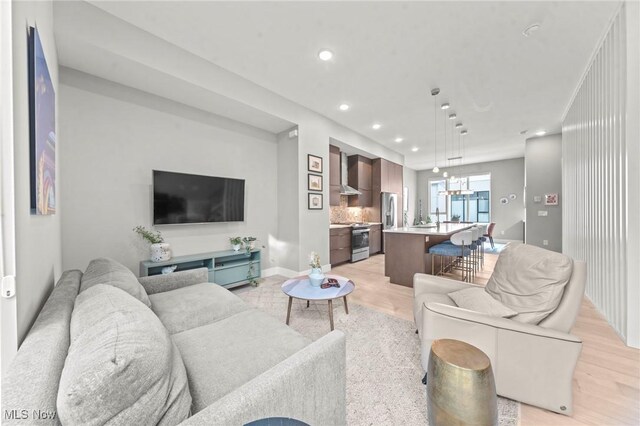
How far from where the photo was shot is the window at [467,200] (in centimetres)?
886

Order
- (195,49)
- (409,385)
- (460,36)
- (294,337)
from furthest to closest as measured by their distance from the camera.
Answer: (195,49), (460,36), (409,385), (294,337)

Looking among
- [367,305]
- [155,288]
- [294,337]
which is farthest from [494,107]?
[155,288]

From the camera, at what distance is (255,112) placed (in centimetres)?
359

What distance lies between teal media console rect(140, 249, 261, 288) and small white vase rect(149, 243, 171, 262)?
6 cm

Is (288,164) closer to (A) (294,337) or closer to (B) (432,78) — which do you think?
(B) (432,78)

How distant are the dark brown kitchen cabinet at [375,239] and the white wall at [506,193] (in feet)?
16.2

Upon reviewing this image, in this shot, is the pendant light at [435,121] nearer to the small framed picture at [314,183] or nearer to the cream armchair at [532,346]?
the small framed picture at [314,183]

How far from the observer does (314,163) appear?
4.41 metres

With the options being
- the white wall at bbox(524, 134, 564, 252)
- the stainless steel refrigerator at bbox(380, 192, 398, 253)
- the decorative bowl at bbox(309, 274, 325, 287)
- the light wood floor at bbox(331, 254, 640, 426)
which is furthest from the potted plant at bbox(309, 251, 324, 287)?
the white wall at bbox(524, 134, 564, 252)

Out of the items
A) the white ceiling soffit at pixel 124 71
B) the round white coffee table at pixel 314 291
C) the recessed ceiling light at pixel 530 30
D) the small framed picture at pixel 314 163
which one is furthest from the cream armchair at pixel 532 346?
the white ceiling soffit at pixel 124 71

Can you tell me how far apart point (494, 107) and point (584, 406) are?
4.31 metres

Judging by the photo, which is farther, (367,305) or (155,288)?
(367,305)

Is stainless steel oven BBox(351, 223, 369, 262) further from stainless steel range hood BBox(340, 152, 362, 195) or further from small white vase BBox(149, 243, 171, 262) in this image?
small white vase BBox(149, 243, 171, 262)

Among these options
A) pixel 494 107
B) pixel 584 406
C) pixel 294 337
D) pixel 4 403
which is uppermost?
pixel 494 107
